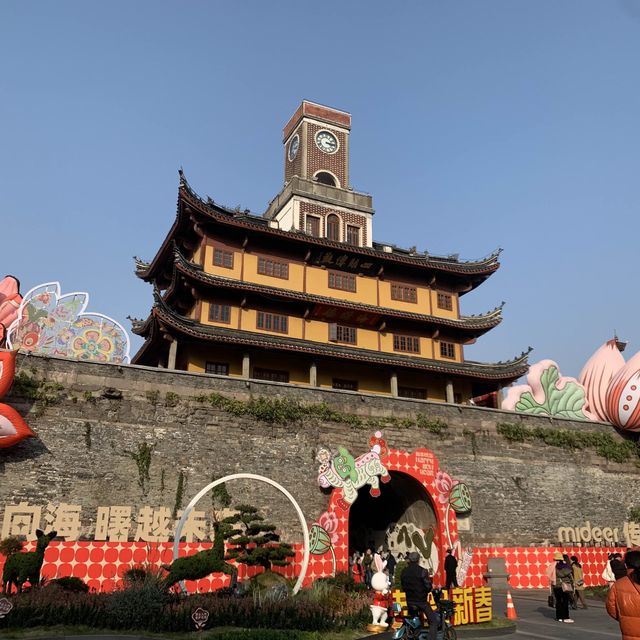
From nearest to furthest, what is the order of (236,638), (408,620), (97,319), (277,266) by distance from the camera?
(408,620), (236,638), (97,319), (277,266)

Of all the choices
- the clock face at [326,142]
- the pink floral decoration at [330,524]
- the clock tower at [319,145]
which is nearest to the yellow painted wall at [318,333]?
the clock tower at [319,145]

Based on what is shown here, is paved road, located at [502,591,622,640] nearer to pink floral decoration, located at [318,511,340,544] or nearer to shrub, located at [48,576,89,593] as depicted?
pink floral decoration, located at [318,511,340,544]

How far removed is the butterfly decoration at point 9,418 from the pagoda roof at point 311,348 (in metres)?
6.16

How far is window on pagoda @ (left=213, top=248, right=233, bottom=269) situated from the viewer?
85.0 ft

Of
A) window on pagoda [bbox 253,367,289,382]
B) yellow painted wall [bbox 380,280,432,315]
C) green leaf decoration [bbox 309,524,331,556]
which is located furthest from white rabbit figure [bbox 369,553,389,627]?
yellow painted wall [bbox 380,280,432,315]

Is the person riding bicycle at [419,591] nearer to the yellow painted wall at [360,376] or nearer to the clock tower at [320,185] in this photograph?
the yellow painted wall at [360,376]

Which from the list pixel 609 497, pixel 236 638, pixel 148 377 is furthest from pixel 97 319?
pixel 609 497

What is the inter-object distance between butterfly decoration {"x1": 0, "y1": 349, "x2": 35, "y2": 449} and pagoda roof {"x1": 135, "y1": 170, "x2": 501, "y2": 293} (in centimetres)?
1023

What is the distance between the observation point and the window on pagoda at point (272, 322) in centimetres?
2603

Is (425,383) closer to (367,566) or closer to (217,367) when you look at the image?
(217,367)

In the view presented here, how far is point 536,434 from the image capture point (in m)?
24.8

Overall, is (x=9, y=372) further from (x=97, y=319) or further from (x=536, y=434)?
(x=536, y=434)

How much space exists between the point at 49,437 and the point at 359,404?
1034 cm

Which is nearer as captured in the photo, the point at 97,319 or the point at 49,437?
the point at 49,437
